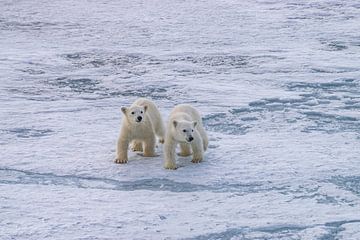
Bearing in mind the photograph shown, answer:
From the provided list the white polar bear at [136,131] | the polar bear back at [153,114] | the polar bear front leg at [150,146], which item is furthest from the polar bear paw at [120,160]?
the polar bear back at [153,114]

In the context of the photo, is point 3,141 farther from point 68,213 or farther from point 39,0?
point 39,0

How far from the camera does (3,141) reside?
23.3 feet

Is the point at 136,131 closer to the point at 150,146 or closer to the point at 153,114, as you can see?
the point at 150,146

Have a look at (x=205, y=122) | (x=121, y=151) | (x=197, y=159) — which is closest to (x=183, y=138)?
(x=197, y=159)

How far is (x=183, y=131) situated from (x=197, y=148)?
29 cm

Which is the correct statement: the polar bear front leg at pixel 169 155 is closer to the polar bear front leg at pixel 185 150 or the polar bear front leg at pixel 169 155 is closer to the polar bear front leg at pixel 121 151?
the polar bear front leg at pixel 185 150

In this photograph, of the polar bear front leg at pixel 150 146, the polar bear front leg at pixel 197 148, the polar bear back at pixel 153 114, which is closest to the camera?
the polar bear front leg at pixel 197 148

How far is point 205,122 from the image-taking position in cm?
799

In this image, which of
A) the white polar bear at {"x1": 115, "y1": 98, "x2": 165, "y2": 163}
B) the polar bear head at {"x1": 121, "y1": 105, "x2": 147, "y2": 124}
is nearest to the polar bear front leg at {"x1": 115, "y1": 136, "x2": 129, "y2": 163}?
the white polar bear at {"x1": 115, "y1": 98, "x2": 165, "y2": 163}

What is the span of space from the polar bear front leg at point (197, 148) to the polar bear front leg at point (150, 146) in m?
0.42

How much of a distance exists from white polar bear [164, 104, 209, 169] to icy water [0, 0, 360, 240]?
112 mm

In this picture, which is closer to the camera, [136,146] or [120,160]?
[120,160]

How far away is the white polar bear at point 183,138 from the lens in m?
6.15

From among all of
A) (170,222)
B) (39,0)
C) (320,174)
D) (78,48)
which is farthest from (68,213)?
(39,0)
